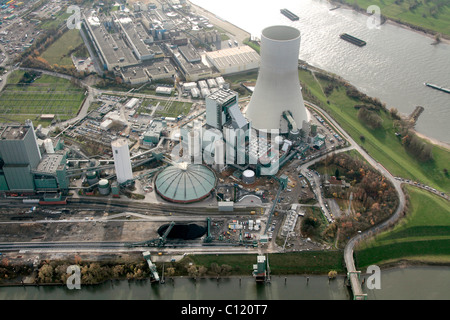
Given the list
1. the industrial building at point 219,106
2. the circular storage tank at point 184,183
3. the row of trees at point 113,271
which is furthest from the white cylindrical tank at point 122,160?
the row of trees at point 113,271

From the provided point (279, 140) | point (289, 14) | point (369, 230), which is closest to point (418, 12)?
point (289, 14)

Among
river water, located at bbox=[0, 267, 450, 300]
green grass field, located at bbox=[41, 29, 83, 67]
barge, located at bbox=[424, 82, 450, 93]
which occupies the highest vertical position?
green grass field, located at bbox=[41, 29, 83, 67]

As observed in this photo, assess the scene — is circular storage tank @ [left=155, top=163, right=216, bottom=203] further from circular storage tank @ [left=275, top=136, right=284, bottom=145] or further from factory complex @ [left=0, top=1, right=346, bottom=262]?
circular storage tank @ [left=275, top=136, right=284, bottom=145]

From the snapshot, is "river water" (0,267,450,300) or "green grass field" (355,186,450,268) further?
"green grass field" (355,186,450,268)

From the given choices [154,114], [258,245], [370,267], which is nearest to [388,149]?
[370,267]

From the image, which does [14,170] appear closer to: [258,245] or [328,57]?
[258,245]

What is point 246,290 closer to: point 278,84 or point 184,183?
point 184,183

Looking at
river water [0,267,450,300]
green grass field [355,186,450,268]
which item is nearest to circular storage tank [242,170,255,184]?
river water [0,267,450,300]
